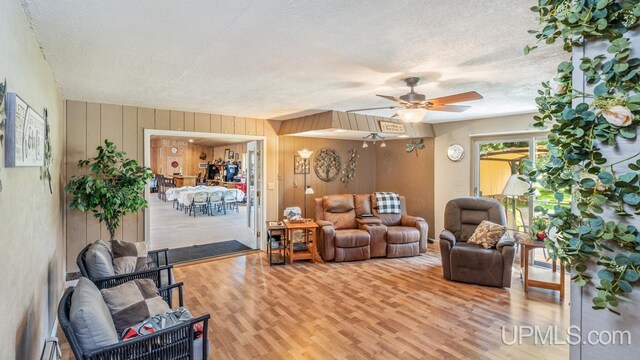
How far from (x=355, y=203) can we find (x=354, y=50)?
12.4ft

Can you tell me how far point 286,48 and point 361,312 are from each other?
2590mm

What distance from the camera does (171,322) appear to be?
2.00m

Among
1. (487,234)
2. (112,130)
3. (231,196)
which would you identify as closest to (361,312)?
(487,234)

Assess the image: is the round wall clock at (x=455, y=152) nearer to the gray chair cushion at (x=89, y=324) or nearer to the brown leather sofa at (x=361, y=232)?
the brown leather sofa at (x=361, y=232)

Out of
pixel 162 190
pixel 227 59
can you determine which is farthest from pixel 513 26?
pixel 162 190

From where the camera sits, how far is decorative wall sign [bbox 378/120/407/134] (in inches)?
216

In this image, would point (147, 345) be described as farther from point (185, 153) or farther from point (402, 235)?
point (185, 153)

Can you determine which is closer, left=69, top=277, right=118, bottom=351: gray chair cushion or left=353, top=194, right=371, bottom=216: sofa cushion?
left=69, top=277, right=118, bottom=351: gray chair cushion

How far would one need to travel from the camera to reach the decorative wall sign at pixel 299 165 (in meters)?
6.11

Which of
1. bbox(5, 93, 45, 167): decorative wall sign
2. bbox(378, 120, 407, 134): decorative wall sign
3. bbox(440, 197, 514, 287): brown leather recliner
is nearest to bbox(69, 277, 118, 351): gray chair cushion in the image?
bbox(5, 93, 45, 167): decorative wall sign

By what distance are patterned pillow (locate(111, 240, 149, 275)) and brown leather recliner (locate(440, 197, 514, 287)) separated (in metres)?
3.57

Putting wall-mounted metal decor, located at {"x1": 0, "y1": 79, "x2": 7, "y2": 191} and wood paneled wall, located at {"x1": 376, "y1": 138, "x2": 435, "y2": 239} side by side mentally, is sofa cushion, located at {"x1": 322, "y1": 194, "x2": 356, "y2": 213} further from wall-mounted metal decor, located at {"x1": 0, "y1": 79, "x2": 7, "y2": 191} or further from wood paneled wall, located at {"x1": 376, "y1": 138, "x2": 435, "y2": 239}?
wall-mounted metal decor, located at {"x1": 0, "y1": 79, "x2": 7, "y2": 191}

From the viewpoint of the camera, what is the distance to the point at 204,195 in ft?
30.6

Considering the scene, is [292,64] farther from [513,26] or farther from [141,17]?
[513,26]
